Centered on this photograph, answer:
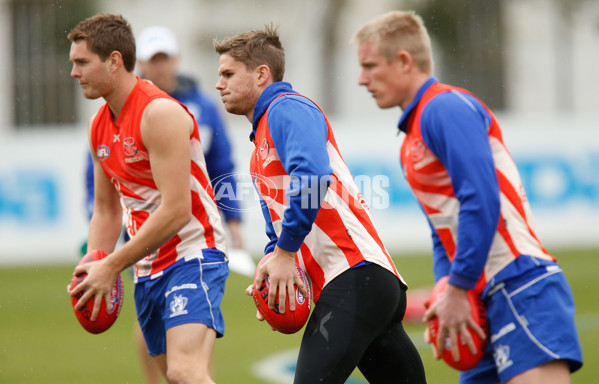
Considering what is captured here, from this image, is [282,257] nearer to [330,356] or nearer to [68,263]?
[330,356]

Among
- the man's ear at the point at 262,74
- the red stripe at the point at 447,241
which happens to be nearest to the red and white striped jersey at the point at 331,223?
the man's ear at the point at 262,74

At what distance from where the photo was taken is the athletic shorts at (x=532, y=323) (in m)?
3.35

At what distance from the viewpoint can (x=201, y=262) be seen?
450 centimetres

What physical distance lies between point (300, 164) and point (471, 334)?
1.04 m

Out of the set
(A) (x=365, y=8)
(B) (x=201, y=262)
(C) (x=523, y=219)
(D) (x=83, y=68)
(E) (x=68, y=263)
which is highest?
(A) (x=365, y=8)

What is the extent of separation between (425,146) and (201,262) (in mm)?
1548

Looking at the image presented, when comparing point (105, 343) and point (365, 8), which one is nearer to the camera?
point (105, 343)

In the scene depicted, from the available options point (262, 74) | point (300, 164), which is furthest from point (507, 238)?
point (262, 74)

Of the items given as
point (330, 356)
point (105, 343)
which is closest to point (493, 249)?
point (330, 356)

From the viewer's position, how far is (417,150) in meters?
3.58

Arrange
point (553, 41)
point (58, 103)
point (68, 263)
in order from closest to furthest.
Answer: point (68, 263), point (58, 103), point (553, 41)

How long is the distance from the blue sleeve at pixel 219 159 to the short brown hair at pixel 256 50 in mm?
2496

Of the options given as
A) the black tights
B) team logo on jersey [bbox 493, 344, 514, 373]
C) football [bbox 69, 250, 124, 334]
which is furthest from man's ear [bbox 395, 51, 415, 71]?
football [bbox 69, 250, 124, 334]

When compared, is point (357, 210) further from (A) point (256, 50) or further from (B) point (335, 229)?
(A) point (256, 50)
